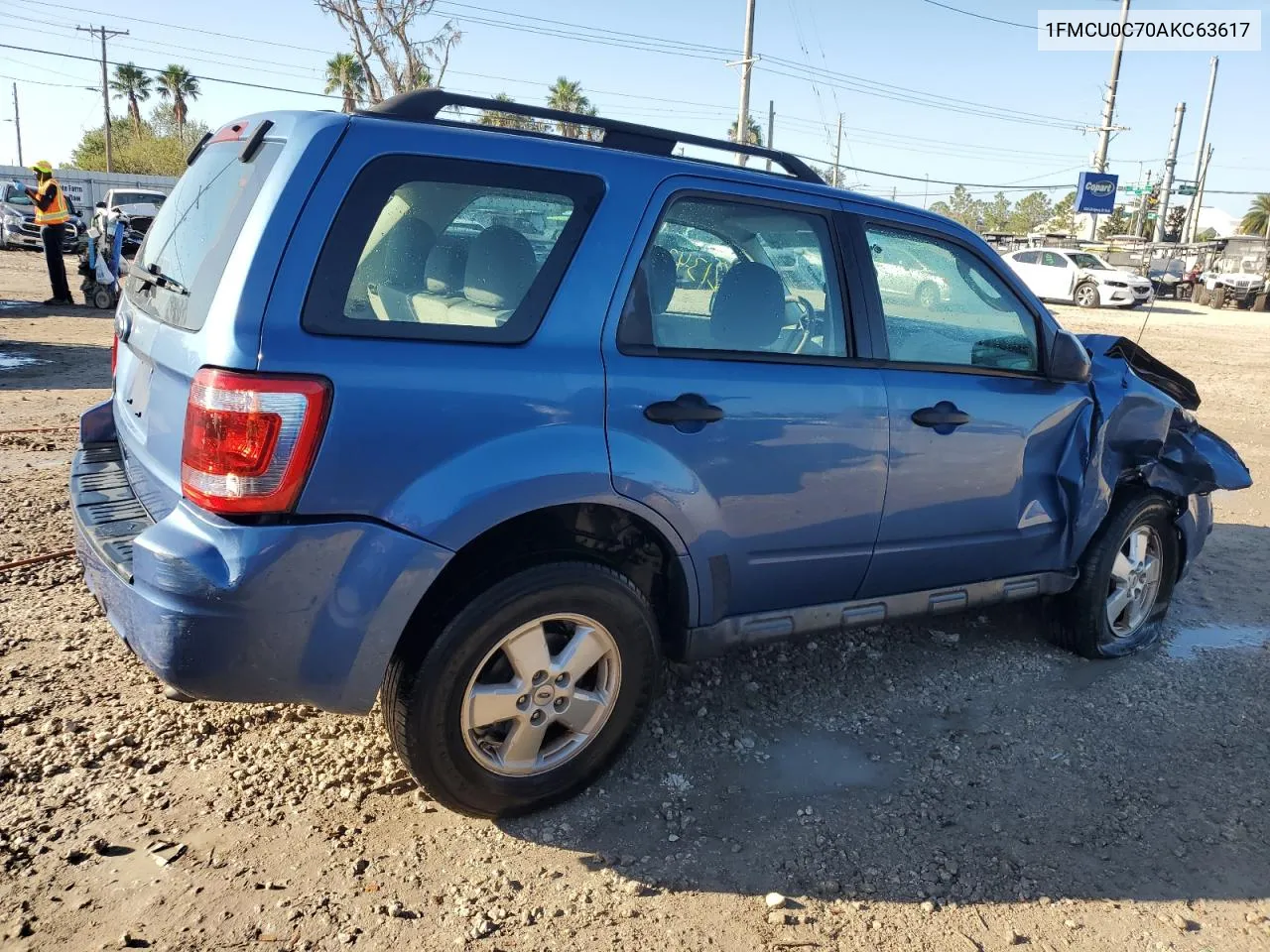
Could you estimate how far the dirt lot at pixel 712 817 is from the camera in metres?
2.49

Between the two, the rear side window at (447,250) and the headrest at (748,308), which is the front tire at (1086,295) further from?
the rear side window at (447,250)

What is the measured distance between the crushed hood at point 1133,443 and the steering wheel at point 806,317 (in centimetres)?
138

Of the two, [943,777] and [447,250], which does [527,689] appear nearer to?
[447,250]

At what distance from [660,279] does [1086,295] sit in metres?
27.5

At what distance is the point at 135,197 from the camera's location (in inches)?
920

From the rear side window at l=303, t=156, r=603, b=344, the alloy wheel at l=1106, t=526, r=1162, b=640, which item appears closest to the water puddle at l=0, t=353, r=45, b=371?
the rear side window at l=303, t=156, r=603, b=344

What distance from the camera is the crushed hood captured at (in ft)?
12.9

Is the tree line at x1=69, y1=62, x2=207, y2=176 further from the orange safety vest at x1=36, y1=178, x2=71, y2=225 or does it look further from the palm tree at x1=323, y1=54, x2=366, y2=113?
the orange safety vest at x1=36, y1=178, x2=71, y2=225

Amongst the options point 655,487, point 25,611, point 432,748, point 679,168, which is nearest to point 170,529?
point 432,748

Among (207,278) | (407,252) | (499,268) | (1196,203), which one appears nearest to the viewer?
(207,278)

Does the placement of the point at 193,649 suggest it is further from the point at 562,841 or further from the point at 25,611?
the point at 25,611

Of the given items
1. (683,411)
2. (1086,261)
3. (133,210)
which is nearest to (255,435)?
(683,411)

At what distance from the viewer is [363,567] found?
2389 millimetres

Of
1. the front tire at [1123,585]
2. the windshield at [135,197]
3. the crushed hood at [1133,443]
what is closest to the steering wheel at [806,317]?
the crushed hood at [1133,443]
